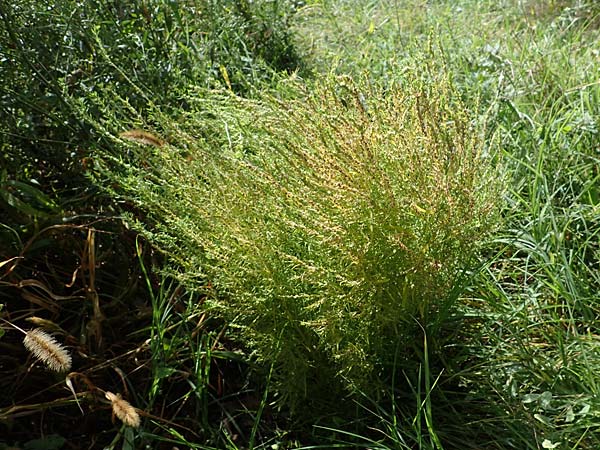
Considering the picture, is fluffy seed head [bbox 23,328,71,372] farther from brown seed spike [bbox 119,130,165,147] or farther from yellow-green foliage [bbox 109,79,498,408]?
brown seed spike [bbox 119,130,165,147]

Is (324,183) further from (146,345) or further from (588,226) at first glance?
(588,226)

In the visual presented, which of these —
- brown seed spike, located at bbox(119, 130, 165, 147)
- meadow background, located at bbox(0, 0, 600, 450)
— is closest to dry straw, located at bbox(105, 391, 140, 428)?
meadow background, located at bbox(0, 0, 600, 450)

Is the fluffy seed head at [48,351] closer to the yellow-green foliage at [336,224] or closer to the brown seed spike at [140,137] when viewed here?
the yellow-green foliage at [336,224]

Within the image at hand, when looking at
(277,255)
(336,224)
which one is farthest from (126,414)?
(336,224)

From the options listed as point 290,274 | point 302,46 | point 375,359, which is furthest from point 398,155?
point 302,46

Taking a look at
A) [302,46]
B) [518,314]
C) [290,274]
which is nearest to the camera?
[290,274]

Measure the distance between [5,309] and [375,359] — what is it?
1129 mm

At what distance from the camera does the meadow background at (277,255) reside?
1799 millimetres

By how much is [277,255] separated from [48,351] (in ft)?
1.84

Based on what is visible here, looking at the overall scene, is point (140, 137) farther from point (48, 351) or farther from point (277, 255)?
point (48, 351)

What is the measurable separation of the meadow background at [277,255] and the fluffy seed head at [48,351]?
1.09ft

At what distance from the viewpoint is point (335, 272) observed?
176cm

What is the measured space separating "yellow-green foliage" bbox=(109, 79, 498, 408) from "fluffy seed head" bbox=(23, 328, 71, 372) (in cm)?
37

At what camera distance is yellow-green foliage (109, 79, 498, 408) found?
5.67 feet
